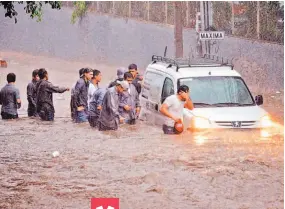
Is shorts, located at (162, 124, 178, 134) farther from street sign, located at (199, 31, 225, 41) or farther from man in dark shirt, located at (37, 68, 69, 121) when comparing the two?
street sign, located at (199, 31, 225, 41)

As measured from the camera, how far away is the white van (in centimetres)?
1007

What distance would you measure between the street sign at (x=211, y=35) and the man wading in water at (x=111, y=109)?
4018mm

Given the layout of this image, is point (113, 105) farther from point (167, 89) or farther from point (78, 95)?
point (78, 95)

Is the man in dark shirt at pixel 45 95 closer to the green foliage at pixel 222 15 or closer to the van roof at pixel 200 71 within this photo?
the van roof at pixel 200 71

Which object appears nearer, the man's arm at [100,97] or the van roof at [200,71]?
the van roof at [200,71]

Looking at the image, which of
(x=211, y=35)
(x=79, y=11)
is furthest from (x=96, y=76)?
(x=79, y=11)

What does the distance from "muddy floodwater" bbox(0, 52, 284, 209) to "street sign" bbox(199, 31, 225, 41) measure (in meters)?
3.72

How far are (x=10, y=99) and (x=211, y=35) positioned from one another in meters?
4.71

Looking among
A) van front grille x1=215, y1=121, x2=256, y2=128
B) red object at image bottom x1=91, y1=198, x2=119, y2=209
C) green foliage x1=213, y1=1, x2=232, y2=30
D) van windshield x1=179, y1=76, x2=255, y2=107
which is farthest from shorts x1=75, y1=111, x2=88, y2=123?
green foliage x1=213, y1=1, x2=232, y2=30

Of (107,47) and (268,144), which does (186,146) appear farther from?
(107,47)

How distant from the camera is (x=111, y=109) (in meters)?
10.9

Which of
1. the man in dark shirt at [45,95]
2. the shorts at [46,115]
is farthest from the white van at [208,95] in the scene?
the shorts at [46,115]

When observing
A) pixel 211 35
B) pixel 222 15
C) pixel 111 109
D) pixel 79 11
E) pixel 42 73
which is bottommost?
pixel 111 109

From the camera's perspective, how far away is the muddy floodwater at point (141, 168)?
7398 mm
